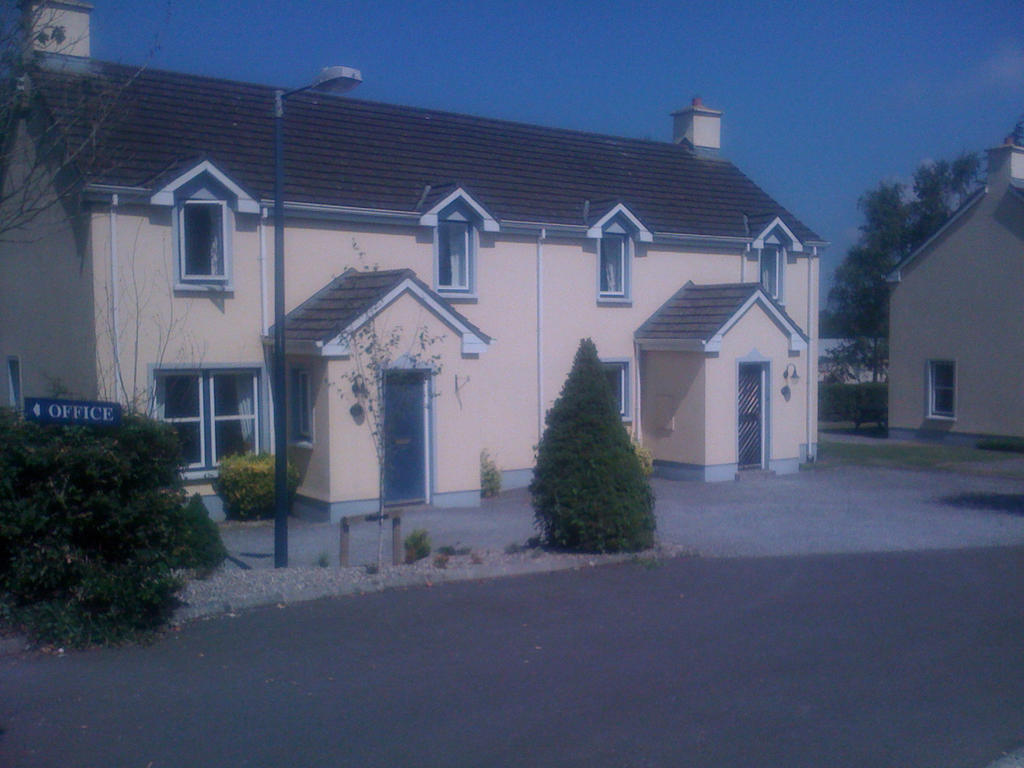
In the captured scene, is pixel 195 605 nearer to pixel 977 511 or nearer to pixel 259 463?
pixel 259 463

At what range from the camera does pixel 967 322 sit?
28438 millimetres

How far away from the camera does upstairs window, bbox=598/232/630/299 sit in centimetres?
2220

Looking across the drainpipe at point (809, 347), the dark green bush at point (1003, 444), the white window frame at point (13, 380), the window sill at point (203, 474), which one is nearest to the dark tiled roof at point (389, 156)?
the drainpipe at point (809, 347)

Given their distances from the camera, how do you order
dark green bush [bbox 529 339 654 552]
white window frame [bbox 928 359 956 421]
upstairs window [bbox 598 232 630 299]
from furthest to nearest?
white window frame [bbox 928 359 956 421] → upstairs window [bbox 598 232 630 299] → dark green bush [bbox 529 339 654 552]

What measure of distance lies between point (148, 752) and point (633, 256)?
17347 mm

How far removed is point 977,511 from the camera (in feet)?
57.1

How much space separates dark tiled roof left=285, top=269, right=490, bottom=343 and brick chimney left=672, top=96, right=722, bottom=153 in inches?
465

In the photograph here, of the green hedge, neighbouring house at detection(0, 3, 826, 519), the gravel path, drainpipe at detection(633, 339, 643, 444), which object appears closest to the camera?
the gravel path

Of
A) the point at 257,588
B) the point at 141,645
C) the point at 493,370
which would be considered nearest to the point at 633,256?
the point at 493,370

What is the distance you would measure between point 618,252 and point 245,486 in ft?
32.6

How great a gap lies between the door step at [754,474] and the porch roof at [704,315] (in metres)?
2.83

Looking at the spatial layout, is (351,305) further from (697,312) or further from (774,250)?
(774,250)

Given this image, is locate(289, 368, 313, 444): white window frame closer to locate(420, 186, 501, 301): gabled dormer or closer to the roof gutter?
the roof gutter

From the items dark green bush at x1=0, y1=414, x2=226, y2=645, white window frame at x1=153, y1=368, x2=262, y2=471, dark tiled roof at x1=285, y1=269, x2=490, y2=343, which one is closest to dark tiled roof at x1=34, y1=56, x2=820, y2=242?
dark tiled roof at x1=285, y1=269, x2=490, y2=343
